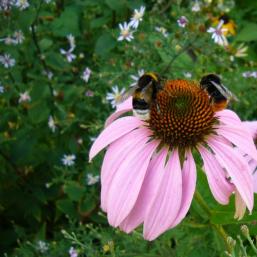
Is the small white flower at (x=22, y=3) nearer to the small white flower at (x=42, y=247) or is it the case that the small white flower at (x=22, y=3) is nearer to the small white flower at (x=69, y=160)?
the small white flower at (x=69, y=160)

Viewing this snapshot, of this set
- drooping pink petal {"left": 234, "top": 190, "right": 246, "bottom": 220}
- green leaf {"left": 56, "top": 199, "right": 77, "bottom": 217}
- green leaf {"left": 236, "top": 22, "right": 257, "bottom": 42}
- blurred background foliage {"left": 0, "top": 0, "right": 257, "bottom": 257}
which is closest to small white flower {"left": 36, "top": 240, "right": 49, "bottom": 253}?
blurred background foliage {"left": 0, "top": 0, "right": 257, "bottom": 257}

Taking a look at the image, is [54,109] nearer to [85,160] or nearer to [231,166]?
[85,160]

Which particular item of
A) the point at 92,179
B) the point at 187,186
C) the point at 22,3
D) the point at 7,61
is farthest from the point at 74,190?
the point at 187,186

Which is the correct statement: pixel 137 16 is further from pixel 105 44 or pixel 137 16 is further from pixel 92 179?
pixel 92 179

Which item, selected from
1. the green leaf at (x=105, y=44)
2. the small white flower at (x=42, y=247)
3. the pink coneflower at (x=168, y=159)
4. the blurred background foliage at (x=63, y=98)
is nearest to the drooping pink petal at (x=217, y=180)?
the pink coneflower at (x=168, y=159)

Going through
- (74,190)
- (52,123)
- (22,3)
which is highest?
(22,3)

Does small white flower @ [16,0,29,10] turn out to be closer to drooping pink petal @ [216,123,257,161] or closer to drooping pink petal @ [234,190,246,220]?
drooping pink petal @ [216,123,257,161]
